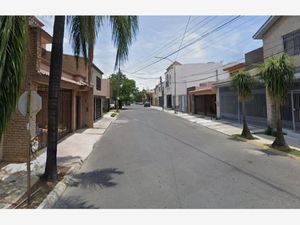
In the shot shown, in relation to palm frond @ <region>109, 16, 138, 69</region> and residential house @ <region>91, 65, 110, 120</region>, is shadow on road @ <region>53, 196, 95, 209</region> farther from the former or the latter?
residential house @ <region>91, 65, 110, 120</region>

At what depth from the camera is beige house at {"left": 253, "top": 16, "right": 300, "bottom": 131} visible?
13.1 meters

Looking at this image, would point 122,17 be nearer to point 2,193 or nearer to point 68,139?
point 2,193

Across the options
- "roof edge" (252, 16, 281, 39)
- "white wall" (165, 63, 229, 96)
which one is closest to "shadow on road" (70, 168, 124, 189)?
"roof edge" (252, 16, 281, 39)

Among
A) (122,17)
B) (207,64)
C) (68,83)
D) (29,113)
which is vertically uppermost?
(207,64)

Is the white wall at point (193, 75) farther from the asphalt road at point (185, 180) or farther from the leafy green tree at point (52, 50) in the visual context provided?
the leafy green tree at point (52, 50)

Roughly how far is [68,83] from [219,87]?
15.4 m

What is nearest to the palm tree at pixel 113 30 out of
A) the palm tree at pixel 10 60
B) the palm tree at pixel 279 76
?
the palm tree at pixel 10 60

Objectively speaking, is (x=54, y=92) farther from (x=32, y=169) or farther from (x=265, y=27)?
(x=265, y=27)

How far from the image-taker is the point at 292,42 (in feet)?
45.0

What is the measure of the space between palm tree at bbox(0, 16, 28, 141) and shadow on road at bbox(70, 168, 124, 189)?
110 inches

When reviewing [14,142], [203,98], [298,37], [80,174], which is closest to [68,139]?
[14,142]

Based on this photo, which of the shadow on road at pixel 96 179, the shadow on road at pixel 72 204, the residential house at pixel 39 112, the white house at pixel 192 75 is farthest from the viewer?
the white house at pixel 192 75

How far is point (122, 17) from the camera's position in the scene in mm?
6434

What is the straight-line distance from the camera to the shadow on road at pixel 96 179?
5988 millimetres
